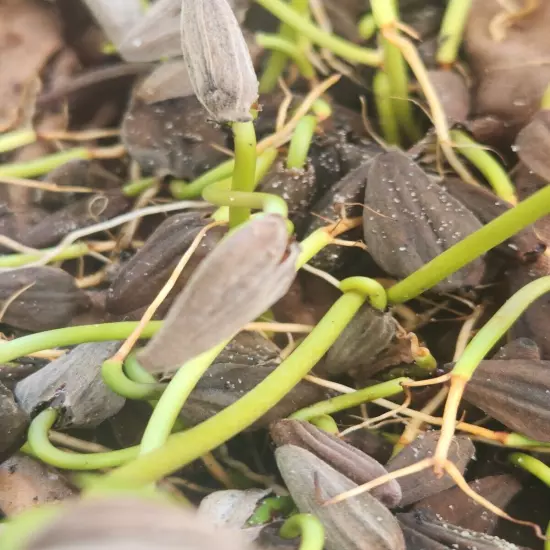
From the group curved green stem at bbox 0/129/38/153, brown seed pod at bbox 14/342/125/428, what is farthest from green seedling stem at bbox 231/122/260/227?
curved green stem at bbox 0/129/38/153

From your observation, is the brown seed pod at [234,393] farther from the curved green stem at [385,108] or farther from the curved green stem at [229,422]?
the curved green stem at [385,108]

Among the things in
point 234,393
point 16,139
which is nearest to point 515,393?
point 234,393

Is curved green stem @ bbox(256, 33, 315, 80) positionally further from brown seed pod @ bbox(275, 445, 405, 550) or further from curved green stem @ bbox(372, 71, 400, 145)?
brown seed pod @ bbox(275, 445, 405, 550)

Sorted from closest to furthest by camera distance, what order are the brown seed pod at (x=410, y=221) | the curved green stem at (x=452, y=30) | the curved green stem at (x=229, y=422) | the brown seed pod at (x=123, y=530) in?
the brown seed pod at (x=123, y=530) → the curved green stem at (x=229, y=422) → the brown seed pod at (x=410, y=221) → the curved green stem at (x=452, y=30)

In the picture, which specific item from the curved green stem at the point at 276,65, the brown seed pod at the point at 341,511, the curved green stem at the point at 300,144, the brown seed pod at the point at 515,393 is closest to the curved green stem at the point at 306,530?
the brown seed pod at the point at 341,511

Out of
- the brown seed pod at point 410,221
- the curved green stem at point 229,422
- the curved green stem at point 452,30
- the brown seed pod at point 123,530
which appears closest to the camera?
the brown seed pod at point 123,530
